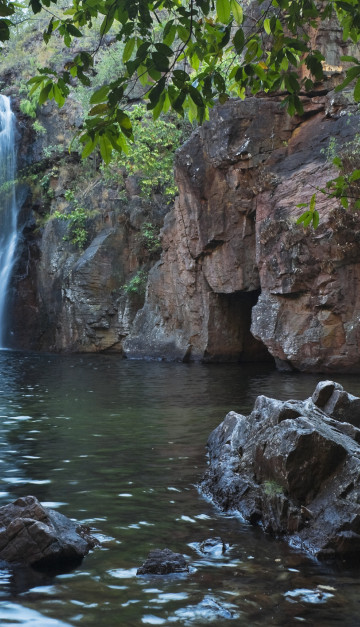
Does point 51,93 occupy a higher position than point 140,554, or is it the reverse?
point 51,93

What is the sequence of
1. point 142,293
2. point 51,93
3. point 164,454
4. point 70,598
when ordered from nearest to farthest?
1. point 51,93
2. point 70,598
3. point 164,454
4. point 142,293

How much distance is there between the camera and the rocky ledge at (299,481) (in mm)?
6102

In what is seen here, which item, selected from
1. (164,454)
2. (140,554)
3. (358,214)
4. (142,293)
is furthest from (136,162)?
(140,554)

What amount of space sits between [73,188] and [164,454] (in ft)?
100

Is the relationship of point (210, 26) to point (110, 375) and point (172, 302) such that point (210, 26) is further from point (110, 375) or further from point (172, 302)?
point (172, 302)

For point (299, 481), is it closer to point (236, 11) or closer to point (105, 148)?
point (105, 148)

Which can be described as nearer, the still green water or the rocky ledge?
the still green water

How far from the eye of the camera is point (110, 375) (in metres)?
21.9

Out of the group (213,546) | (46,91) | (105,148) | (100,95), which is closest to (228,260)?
(213,546)

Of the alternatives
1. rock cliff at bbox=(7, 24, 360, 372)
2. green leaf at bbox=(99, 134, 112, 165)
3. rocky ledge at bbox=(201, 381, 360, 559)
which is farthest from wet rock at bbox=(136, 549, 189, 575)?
rock cliff at bbox=(7, 24, 360, 372)

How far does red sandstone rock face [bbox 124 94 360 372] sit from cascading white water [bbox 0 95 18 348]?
12.1 meters

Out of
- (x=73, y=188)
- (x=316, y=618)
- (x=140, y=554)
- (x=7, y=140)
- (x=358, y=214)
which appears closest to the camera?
(x=316, y=618)

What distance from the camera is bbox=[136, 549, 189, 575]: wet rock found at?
17.5ft

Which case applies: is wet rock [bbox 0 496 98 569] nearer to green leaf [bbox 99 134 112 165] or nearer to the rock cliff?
green leaf [bbox 99 134 112 165]
